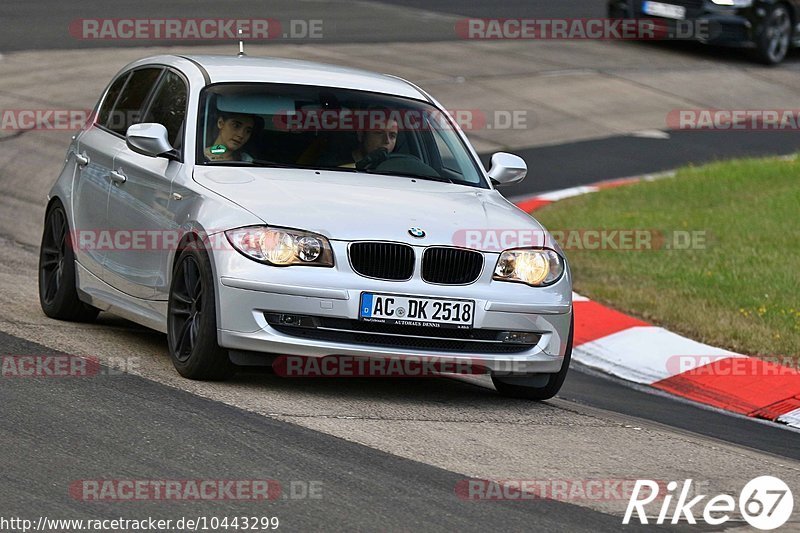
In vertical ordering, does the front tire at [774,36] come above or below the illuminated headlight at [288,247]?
below

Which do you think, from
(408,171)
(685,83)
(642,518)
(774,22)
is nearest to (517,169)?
(408,171)

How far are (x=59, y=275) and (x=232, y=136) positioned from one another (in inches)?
66.4

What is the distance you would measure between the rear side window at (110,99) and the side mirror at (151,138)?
50.8 inches

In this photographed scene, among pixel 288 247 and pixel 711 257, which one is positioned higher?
pixel 288 247

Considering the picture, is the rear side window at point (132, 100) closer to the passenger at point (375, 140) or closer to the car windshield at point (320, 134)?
the car windshield at point (320, 134)

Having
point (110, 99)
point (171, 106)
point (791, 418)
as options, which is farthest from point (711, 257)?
point (171, 106)

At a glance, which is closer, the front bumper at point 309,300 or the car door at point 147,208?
the front bumper at point 309,300

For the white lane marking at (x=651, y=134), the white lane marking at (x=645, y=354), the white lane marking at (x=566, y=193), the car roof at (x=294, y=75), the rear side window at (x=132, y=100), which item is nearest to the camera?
the car roof at (x=294, y=75)

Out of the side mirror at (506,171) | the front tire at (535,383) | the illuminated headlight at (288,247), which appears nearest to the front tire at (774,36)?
the side mirror at (506,171)

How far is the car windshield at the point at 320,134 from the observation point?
8039 mm

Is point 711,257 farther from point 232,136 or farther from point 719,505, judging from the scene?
point 719,505

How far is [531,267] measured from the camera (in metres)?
7.51

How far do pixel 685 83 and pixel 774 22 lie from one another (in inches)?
105

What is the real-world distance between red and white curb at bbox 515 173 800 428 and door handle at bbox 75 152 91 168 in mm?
3357
